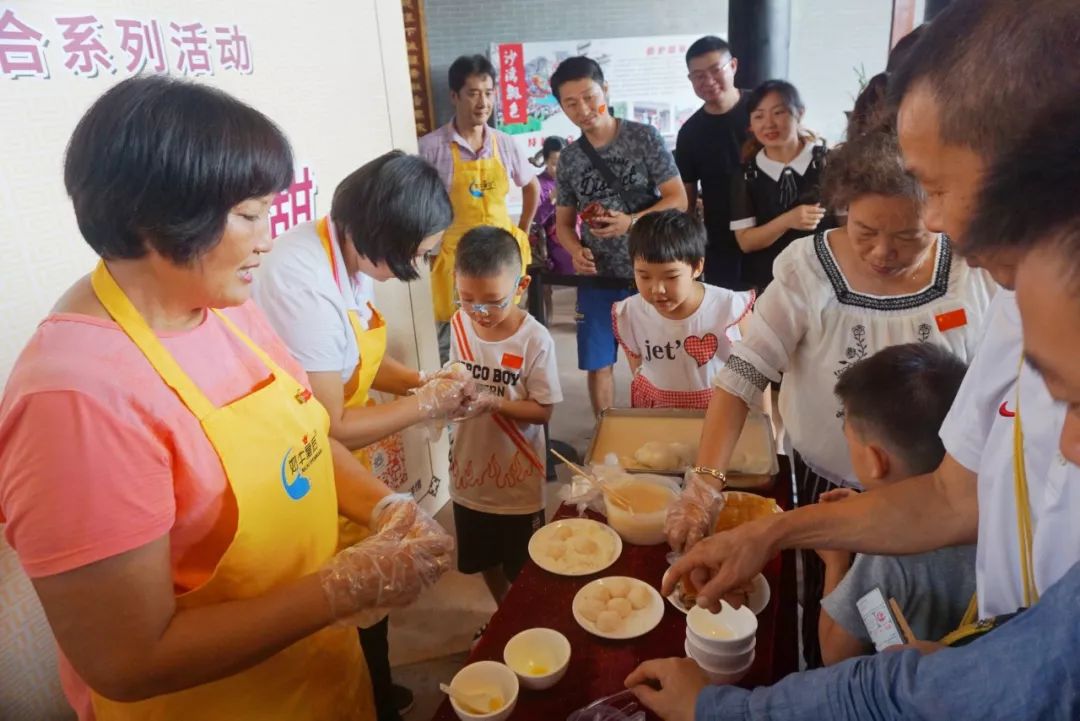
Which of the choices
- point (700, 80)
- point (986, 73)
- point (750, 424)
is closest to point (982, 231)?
point (986, 73)

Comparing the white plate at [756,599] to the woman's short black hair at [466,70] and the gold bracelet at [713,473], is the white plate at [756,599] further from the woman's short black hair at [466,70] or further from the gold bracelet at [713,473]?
the woman's short black hair at [466,70]

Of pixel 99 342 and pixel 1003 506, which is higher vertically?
pixel 99 342

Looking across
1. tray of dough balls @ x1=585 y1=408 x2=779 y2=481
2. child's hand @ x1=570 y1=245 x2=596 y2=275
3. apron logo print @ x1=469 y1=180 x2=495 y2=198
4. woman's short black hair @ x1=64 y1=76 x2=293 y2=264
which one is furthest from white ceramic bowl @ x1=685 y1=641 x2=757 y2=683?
apron logo print @ x1=469 y1=180 x2=495 y2=198

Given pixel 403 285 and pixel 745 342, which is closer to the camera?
pixel 745 342

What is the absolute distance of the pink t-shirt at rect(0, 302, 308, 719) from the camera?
81cm

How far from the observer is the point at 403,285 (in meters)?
2.89

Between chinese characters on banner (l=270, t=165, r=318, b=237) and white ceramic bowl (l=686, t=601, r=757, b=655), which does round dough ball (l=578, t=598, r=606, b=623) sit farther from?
chinese characters on banner (l=270, t=165, r=318, b=237)

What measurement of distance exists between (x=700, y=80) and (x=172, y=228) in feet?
9.97

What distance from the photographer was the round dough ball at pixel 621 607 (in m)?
1.28

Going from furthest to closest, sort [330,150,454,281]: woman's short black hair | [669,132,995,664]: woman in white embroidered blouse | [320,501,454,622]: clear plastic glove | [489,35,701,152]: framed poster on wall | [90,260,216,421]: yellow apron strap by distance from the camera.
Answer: [489,35,701,152]: framed poster on wall → [330,150,454,281]: woman's short black hair → [669,132,995,664]: woman in white embroidered blouse → [320,501,454,622]: clear plastic glove → [90,260,216,421]: yellow apron strap

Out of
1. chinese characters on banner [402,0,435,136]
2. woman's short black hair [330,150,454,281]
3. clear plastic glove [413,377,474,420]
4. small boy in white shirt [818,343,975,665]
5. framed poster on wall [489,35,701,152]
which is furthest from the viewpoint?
framed poster on wall [489,35,701,152]

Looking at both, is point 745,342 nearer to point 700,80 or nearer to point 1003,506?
point 1003,506

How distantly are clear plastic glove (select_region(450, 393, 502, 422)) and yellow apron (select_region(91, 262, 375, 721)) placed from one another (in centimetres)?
84

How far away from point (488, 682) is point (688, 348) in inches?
55.6
